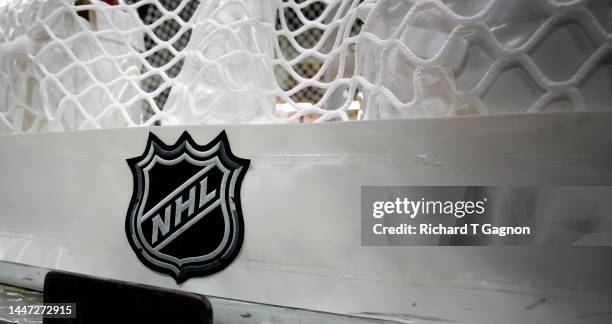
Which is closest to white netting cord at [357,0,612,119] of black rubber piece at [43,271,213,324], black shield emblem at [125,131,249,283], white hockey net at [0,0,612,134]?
white hockey net at [0,0,612,134]

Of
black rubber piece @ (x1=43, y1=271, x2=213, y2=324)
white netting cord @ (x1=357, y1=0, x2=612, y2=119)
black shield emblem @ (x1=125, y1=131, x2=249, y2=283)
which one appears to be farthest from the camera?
black shield emblem @ (x1=125, y1=131, x2=249, y2=283)

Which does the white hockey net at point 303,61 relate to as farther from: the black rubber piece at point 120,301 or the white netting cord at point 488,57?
the black rubber piece at point 120,301

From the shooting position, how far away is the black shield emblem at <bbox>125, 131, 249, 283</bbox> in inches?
36.6

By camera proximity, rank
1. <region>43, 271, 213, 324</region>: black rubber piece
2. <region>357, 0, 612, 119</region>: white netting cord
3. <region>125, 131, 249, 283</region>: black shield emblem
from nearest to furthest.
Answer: <region>357, 0, 612, 119</region>: white netting cord
<region>43, 271, 213, 324</region>: black rubber piece
<region>125, 131, 249, 283</region>: black shield emblem

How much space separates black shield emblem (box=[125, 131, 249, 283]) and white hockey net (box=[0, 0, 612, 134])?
0.11 metres

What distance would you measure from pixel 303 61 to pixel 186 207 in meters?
0.45

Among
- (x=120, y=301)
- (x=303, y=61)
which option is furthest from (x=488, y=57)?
(x=120, y=301)

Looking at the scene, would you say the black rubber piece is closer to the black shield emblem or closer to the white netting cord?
the black shield emblem

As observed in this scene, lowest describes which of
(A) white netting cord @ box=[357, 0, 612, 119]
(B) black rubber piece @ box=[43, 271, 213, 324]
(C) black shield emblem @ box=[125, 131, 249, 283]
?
(B) black rubber piece @ box=[43, 271, 213, 324]

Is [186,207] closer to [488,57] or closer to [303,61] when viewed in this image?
[303,61]

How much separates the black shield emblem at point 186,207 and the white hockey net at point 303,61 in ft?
0.36

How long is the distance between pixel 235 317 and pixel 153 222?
30cm

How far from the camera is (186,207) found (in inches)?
38.2

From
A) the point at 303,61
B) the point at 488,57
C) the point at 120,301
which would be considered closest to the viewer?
the point at 488,57
